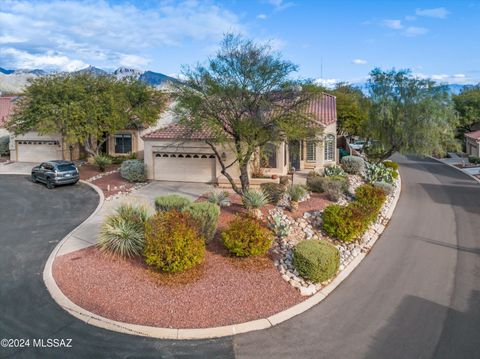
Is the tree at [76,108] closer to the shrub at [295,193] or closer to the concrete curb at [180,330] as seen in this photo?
the shrub at [295,193]

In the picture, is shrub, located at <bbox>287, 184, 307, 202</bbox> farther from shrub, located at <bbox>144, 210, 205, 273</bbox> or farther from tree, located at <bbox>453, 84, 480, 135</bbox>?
tree, located at <bbox>453, 84, 480, 135</bbox>

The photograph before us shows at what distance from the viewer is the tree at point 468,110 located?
5047 centimetres

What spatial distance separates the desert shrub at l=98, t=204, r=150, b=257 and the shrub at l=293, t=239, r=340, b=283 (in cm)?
516

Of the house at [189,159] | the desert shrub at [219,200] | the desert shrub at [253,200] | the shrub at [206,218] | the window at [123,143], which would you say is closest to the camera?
the shrub at [206,218]

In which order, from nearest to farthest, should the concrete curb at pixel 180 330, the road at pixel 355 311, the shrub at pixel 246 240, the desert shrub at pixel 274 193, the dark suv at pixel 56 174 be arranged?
the road at pixel 355 311 → the concrete curb at pixel 180 330 → the shrub at pixel 246 240 → the desert shrub at pixel 274 193 → the dark suv at pixel 56 174

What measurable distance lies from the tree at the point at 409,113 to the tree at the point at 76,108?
19.0 meters

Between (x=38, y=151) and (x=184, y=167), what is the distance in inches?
680

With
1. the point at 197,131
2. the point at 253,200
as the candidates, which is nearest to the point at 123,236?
the point at 253,200

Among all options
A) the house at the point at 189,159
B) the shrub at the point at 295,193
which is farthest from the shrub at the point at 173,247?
the house at the point at 189,159

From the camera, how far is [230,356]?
765 cm

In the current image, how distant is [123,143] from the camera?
34.2 metres

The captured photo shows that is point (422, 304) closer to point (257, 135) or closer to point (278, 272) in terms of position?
point (278, 272)

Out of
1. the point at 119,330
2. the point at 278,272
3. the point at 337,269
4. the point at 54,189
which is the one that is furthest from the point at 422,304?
the point at 54,189

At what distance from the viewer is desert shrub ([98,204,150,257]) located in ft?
39.1
